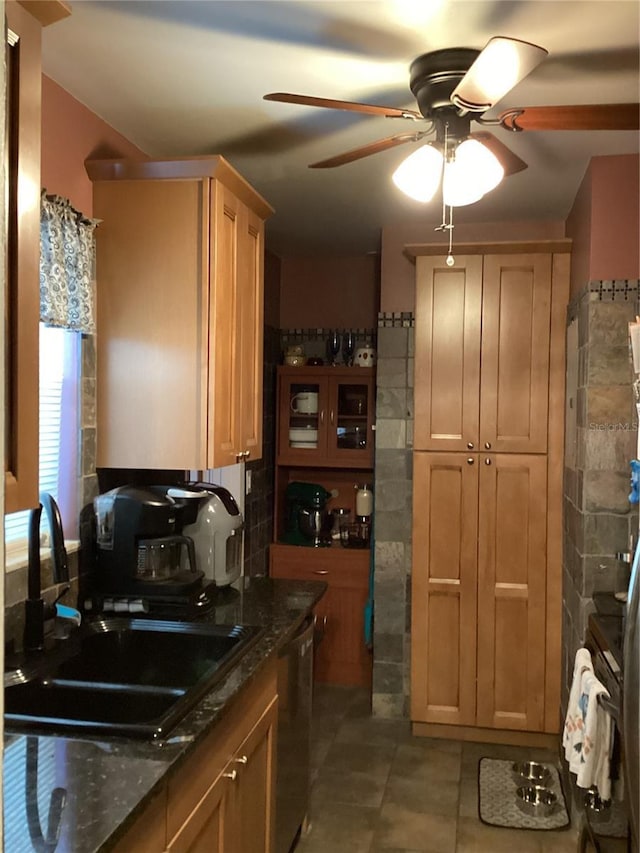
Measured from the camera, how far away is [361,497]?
4.37 m

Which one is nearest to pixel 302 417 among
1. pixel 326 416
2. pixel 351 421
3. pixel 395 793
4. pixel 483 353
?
pixel 326 416

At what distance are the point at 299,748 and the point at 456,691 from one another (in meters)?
1.29

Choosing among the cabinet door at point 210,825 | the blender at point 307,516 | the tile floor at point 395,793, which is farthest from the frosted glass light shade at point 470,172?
the blender at point 307,516

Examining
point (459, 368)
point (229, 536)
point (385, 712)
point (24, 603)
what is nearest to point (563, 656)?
point (385, 712)

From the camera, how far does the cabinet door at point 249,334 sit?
9.07 ft

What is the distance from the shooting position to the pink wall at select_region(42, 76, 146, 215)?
220 cm

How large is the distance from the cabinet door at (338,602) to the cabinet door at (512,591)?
798 mm

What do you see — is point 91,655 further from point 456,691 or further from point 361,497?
point 361,497

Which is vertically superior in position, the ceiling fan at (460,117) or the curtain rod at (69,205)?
the ceiling fan at (460,117)

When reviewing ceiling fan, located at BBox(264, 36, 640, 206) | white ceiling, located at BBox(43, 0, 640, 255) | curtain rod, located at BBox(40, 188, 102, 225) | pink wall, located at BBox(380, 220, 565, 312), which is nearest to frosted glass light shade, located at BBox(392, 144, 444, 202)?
ceiling fan, located at BBox(264, 36, 640, 206)

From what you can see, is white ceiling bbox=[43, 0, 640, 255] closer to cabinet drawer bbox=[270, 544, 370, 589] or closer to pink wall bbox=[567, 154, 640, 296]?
pink wall bbox=[567, 154, 640, 296]

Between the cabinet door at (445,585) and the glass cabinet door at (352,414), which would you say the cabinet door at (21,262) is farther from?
the glass cabinet door at (352,414)

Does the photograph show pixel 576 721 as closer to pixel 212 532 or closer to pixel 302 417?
pixel 212 532

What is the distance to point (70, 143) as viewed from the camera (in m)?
2.34
